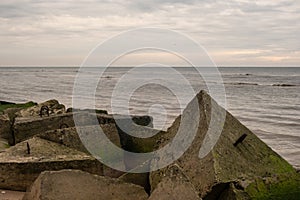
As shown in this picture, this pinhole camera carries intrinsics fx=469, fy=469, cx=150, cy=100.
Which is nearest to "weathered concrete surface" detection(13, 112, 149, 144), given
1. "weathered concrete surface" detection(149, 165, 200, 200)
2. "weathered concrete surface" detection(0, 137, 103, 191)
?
"weathered concrete surface" detection(0, 137, 103, 191)

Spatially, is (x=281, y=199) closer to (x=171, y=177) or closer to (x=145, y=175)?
(x=171, y=177)

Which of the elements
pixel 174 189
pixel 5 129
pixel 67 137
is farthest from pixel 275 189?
pixel 5 129

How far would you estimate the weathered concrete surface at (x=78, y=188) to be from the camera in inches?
141

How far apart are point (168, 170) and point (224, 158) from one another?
0.71 metres

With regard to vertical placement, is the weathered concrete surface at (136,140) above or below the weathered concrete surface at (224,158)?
below

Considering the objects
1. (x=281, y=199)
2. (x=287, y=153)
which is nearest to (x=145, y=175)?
(x=281, y=199)

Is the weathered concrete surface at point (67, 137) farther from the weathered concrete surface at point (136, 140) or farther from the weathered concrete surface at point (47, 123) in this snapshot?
the weathered concrete surface at point (47, 123)

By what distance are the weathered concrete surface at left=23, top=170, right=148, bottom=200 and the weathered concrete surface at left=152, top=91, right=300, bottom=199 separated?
508mm

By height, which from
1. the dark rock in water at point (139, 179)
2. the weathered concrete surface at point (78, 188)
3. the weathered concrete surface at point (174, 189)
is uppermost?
the weathered concrete surface at point (174, 189)

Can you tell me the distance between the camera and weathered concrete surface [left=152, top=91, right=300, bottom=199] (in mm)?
3803

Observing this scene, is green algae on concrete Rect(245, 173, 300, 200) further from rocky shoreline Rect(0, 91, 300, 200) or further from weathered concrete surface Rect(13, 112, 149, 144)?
weathered concrete surface Rect(13, 112, 149, 144)

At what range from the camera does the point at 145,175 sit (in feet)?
Result: 14.6

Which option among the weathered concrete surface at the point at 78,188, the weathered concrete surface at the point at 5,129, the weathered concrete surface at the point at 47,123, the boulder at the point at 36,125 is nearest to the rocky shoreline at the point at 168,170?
the weathered concrete surface at the point at 78,188

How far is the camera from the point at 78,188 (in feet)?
12.1
